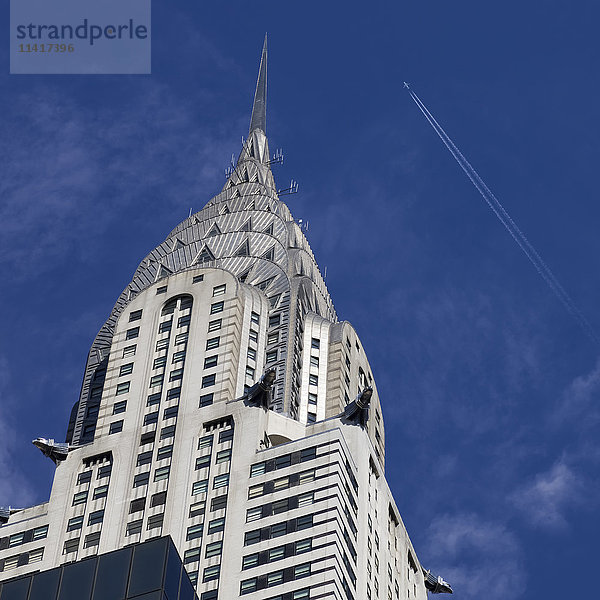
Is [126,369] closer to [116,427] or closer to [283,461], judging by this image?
[116,427]

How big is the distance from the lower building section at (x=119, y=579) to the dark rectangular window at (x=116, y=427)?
7667 cm

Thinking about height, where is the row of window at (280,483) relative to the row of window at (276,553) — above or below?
above

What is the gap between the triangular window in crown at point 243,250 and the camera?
19788 cm

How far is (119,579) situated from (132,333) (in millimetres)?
94203

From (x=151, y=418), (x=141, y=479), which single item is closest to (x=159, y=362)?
(x=151, y=418)

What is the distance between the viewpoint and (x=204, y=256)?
19762cm

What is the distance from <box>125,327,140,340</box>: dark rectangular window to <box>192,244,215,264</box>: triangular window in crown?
18.2 m

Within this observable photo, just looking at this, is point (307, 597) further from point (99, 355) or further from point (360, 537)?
point (99, 355)

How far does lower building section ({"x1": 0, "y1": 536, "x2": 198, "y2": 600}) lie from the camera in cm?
8700

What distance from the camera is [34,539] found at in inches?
6240

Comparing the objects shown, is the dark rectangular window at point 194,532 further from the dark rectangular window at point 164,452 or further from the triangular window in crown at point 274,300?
the triangular window in crown at point 274,300

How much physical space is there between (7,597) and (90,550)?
63.9m

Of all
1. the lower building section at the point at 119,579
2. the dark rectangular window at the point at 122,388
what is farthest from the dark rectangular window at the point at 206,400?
the lower building section at the point at 119,579

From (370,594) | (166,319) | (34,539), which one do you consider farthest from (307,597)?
(166,319)
